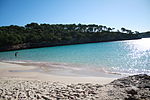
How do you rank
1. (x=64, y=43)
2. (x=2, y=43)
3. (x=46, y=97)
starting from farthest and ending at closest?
1. (x=64, y=43)
2. (x=2, y=43)
3. (x=46, y=97)

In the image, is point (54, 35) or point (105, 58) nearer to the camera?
point (105, 58)

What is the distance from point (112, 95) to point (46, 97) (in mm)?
2497

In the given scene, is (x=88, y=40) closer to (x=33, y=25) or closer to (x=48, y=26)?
(x=48, y=26)

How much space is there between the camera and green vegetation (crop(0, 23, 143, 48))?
59.0m

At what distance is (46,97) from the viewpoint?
465 centimetres

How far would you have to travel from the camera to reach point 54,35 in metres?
78.0

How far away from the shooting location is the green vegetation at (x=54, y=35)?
58972 millimetres

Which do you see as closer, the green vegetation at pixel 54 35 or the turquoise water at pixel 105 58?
the turquoise water at pixel 105 58

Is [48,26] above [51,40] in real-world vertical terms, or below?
→ above

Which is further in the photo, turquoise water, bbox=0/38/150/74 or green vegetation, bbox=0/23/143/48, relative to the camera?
green vegetation, bbox=0/23/143/48

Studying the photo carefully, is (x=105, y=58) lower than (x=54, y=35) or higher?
lower

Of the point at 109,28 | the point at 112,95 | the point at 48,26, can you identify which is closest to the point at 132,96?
the point at 112,95

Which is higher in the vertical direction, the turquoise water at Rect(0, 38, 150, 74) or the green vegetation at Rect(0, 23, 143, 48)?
the green vegetation at Rect(0, 23, 143, 48)

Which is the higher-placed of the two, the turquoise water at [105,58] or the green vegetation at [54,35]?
the green vegetation at [54,35]
